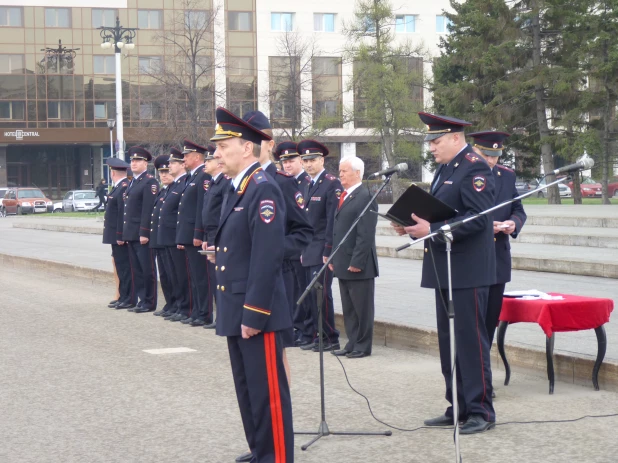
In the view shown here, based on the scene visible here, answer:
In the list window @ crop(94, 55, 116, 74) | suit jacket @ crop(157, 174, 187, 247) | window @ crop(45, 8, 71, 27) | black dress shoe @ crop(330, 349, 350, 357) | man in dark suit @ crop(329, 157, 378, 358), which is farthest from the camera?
window @ crop(94, 55, 116, 74)

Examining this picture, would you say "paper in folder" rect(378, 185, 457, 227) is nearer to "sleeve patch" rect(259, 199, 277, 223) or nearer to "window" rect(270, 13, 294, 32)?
"sleeve patch" rect(259, 199, 277, 223)

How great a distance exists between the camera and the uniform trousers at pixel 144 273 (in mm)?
13984

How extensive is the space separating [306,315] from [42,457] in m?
5.11

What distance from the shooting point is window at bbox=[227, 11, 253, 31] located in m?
71.2

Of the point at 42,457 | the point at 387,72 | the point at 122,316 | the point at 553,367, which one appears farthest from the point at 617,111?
the point at 42,457

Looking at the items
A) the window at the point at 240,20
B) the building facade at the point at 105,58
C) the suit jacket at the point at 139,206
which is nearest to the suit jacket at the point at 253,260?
the suit jacket at the point at 139,206

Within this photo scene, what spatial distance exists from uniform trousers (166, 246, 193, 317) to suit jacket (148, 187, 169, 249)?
11.8 inches

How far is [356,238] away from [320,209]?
880mm

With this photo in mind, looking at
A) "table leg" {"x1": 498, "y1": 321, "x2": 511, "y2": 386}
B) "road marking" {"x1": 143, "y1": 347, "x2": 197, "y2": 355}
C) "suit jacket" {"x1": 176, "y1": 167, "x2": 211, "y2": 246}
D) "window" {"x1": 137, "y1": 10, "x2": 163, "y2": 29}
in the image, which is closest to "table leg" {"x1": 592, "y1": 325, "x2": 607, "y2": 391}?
"table leg" {"x1": 498, "y1": 321, "x2": 511, "y2": 386}

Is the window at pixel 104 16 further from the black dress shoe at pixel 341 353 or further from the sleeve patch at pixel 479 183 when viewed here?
the sleeve patch at pixel 479 183

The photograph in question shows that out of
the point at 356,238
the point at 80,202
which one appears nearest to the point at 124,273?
the point at 356,238

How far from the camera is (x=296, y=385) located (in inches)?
332

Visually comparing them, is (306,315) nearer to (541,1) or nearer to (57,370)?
(57,370)

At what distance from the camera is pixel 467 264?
6660 mm
